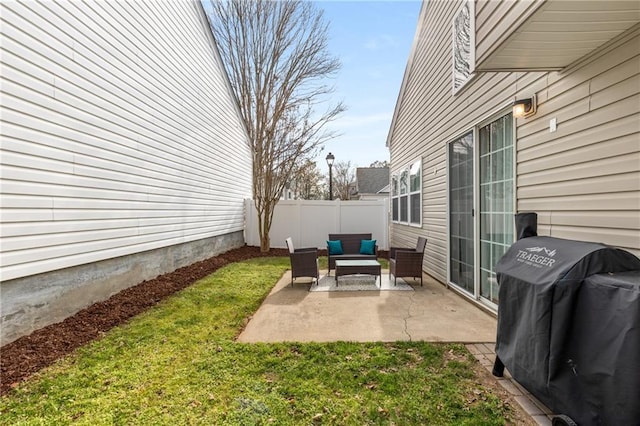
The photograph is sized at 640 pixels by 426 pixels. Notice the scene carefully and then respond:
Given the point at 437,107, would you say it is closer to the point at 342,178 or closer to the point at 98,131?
the point at 98,131

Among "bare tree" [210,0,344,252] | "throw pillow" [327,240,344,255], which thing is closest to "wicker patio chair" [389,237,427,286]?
"throw pillow" [327,240,344,255]

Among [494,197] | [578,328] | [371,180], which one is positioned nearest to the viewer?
[578,328]

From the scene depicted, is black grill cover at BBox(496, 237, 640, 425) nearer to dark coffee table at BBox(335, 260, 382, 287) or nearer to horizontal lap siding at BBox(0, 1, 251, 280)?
dark coffee table at BBox(335, 260, 382, 287)

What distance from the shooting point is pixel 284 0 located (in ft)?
35.5

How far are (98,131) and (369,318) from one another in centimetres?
454

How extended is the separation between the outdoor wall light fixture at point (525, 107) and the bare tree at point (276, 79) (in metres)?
8.34

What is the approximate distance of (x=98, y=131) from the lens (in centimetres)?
447

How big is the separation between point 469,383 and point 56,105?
5.20 meters

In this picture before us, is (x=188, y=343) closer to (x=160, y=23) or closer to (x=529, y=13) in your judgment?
(x=529, y=13)

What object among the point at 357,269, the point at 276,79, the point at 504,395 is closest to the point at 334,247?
the point at 357,269

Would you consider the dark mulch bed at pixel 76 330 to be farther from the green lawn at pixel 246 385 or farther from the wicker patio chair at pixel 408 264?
the wicker patio chair at pixel 408 264

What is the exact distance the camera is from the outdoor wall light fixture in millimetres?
3399

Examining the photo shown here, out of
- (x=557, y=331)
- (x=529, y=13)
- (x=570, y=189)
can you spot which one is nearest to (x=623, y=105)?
(x=570, y=189)

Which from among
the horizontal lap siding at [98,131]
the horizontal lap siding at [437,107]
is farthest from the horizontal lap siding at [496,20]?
the horizontal lap siding at [98,131]
